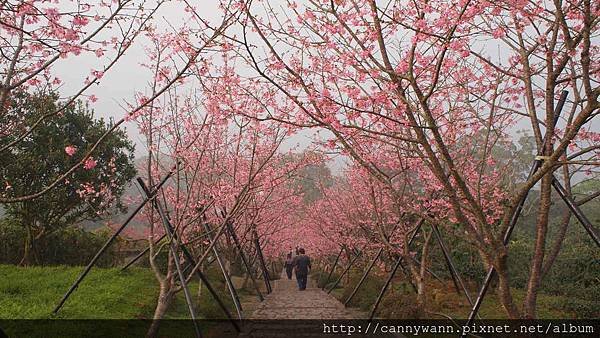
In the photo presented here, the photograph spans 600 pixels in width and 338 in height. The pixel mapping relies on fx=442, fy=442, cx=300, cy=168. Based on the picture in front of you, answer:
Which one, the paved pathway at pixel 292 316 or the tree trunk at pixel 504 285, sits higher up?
the tree trunk at pixel 504 285

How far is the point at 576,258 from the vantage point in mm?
13133

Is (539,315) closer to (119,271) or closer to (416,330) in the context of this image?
(416,330)

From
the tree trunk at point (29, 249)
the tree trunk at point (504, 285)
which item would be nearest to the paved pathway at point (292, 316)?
the tree trunk at point (504, 285)

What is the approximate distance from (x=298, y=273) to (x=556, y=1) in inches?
628

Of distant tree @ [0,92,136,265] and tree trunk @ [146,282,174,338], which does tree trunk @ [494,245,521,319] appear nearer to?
tree trunk @ [146,282,174,338]

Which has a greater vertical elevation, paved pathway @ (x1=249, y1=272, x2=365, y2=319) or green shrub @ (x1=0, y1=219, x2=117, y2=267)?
green shrub @ (x1=0, y1=219, x2=117, y2=267)

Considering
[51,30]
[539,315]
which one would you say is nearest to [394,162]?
[539,315]

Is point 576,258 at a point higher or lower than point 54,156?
lower

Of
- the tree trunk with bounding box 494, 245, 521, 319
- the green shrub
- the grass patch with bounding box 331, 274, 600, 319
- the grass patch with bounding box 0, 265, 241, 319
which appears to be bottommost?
the grass patch with bounding box 331, 274, 600, 319

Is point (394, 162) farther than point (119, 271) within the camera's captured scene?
No

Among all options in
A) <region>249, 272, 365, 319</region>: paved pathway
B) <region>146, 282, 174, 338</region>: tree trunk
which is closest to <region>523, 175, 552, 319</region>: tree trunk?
<region>146, 282, 174, 338</region>: tree trunk

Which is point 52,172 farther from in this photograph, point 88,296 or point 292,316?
point 292,316

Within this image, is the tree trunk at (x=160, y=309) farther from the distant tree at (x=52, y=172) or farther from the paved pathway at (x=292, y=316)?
the distant tree at (x=52, y=172)

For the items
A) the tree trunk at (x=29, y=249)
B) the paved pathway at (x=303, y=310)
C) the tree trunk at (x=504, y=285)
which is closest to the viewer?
the tree trunk at (x=504, y=285)
